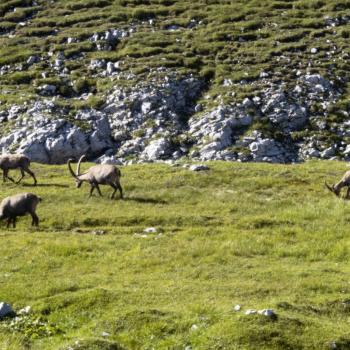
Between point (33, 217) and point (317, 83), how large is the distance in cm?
4152

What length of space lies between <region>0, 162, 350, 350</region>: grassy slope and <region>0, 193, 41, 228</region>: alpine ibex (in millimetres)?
660

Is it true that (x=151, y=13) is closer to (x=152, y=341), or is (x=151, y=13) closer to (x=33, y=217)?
(x=33, y=217)

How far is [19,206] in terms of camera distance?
91.6ft

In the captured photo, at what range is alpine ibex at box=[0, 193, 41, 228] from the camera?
27.9m

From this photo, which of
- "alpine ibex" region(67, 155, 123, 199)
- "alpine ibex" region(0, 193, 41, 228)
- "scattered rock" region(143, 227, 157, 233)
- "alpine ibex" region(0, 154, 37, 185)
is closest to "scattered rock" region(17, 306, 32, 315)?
"scattered rock" region(143, 227, 157, 233)

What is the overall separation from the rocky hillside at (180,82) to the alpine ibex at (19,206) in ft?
87.6

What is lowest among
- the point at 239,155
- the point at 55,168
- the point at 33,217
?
the point at 239,155

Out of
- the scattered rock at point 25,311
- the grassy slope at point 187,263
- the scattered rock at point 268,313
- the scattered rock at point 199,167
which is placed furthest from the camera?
the scattered rock at point 199,167

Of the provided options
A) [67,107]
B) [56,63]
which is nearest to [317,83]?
[67,107]

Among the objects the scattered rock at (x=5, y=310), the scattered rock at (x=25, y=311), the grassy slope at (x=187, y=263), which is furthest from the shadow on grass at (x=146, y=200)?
the scattered rock at (x=5, y=310)

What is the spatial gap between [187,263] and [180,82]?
44.0 m

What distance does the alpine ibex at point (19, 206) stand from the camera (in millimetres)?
27880

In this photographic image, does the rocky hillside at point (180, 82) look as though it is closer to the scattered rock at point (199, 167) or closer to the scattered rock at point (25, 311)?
the scattered rock at point (199, 167)

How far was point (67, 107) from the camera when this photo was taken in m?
62.5
